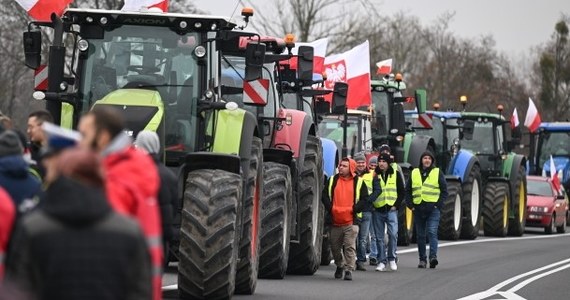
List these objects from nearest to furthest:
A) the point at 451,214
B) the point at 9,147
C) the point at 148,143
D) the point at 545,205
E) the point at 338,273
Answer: the point at 9,147
the point at 148,143
the point at 338,273
the point at 451,214
the point at 545,205

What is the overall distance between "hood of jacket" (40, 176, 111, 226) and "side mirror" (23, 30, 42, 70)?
8769 millimetres

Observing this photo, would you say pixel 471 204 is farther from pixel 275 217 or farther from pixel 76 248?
pixel 76 248

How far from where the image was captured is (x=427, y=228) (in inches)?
929

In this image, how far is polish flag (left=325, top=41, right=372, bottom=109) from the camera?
90.5 feet

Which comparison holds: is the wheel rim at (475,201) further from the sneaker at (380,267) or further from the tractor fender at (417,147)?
the sneaker at (380,267)

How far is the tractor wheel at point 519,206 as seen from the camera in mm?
36094

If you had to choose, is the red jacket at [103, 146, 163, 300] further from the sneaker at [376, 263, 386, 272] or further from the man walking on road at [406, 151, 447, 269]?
the man walking on road at [406, 151, 447, 269]

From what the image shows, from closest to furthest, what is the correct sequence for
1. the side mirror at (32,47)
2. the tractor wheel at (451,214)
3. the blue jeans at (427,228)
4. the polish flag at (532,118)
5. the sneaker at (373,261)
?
the side mirror at (32,47) → the blue jeans at (427,228) → the sneaker at (373,261) → the tractor wheel at (451,214) → the polish flag at (532,118)

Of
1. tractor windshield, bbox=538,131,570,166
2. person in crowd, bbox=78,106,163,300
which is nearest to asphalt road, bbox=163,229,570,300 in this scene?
person in crowd, bbox=78,106,163,300

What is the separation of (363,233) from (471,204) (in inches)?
451

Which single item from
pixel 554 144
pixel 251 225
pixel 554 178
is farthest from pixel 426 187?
pixel 554 144

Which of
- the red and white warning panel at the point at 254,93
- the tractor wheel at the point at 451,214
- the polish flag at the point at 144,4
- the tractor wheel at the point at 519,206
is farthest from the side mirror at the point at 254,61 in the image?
the tractor wheel at the point at 519,206

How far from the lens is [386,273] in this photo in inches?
861

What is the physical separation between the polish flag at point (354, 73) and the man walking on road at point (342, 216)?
667cm
